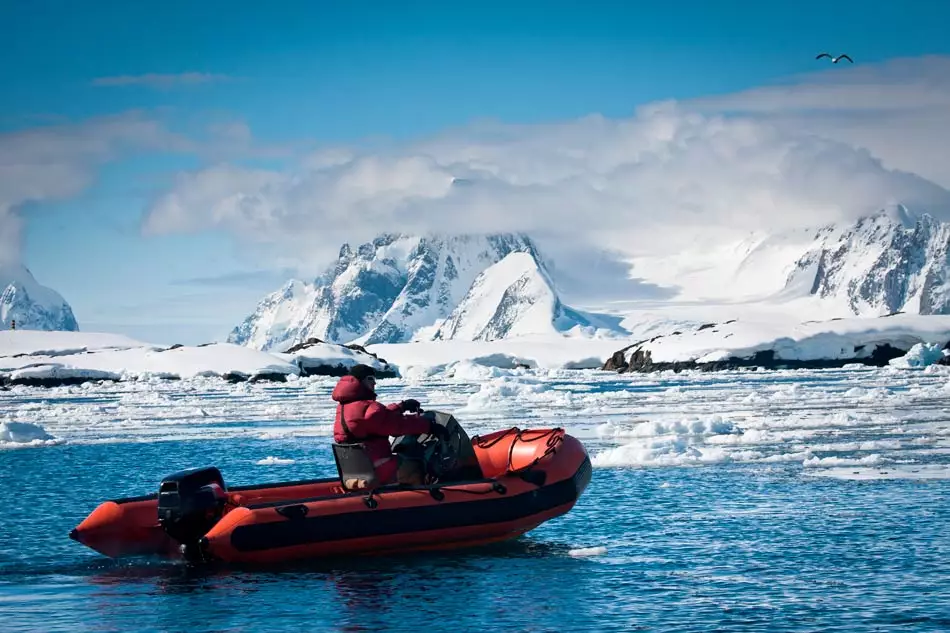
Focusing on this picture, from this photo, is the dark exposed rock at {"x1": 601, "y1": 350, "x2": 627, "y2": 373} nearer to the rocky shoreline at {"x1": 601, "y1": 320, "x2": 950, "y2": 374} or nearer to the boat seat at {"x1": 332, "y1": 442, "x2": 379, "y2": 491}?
the rocky shoreline at {"x1": 601, "y1": 320, "x2": 950, "y2": 374}

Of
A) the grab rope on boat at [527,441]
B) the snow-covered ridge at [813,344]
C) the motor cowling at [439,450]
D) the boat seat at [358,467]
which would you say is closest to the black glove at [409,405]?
the motor cowling at [439,450]

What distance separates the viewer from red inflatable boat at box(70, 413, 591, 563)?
1238 cm

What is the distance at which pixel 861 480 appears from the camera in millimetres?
17219

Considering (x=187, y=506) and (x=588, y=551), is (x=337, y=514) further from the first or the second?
(x=588, y=551)

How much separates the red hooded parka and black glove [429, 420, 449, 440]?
162 mm

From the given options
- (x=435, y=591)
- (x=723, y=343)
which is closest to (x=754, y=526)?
(x=435, y=591)

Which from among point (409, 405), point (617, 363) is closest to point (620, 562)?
point (409, 405)

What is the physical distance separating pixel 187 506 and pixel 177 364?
108 meters

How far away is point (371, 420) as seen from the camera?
1307cm

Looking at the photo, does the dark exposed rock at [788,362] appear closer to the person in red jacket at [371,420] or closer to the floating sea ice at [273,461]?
the floating sea ice at [273,461]

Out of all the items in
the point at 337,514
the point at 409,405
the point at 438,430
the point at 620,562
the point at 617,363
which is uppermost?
the point at 617,363

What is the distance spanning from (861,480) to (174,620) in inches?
420

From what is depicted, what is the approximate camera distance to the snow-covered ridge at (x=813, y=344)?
105375 mm

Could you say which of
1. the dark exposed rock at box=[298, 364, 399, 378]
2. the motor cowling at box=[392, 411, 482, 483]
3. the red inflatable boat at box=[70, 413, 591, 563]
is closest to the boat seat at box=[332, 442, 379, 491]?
the red inflatable boat at box=[70, 413, 591, 563]
